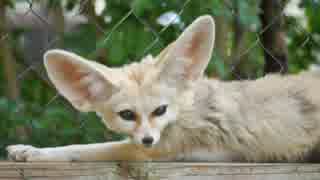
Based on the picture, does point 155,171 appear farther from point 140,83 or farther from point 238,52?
point 238,52

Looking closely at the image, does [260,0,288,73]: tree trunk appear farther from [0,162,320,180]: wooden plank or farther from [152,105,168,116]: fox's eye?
[152,105,168,116]: fox's eye

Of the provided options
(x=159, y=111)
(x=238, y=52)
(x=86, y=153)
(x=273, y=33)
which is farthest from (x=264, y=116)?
(x=238, y=52)

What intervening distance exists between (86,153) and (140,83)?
277 mm

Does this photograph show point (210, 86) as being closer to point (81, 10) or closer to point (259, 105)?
point (259, 105)

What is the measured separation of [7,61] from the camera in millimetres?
3898

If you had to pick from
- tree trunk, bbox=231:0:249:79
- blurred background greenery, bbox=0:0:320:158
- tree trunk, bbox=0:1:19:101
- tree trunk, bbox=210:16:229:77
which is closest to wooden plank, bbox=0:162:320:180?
blurred background greenery, bbox=0:0:320:158

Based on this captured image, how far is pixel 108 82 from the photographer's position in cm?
243

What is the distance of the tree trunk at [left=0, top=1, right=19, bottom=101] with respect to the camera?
3.77 m

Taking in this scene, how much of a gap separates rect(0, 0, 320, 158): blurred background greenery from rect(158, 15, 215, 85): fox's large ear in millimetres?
660

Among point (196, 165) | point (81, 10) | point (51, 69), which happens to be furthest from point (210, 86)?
point (81, 10)

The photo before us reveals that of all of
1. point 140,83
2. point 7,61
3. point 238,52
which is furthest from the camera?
point 238,52

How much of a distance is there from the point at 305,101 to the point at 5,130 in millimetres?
1235

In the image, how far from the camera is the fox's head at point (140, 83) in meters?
2.37

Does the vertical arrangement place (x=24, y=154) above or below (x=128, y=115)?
below
